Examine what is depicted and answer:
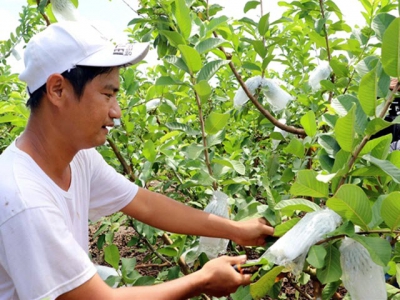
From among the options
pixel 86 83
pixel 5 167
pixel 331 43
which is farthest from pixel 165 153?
pixel 331 43

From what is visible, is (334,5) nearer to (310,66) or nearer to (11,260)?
(310,66)

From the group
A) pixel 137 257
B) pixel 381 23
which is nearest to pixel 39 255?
pixel 381 23

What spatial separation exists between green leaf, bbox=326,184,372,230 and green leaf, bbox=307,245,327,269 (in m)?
0.09

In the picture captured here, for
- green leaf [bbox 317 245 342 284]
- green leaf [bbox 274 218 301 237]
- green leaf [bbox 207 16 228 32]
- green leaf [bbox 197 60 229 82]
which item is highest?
green leaf [bbox 207 16 228 32]

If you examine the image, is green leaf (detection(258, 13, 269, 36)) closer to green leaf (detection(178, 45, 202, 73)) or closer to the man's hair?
green leaf (detection(178, 45, 202, 73))

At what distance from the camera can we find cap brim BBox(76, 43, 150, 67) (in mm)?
1180

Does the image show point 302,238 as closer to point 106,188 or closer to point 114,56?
point 114,56

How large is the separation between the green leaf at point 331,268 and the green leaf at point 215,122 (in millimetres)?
542

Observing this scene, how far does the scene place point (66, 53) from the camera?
3.93 ft

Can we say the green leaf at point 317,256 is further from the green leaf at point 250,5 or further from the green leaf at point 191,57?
the green leaf at point 250,5

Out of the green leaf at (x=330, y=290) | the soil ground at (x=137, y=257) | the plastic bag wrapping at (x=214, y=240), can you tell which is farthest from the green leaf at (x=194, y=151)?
the soil ground at (x=137, y=257)

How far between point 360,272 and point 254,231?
1.36ft

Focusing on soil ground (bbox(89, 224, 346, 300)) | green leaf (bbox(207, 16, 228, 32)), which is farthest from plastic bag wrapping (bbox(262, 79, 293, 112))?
soil ground (bbox(89, 224, 346, 300))

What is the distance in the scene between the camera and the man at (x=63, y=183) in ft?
3.34
